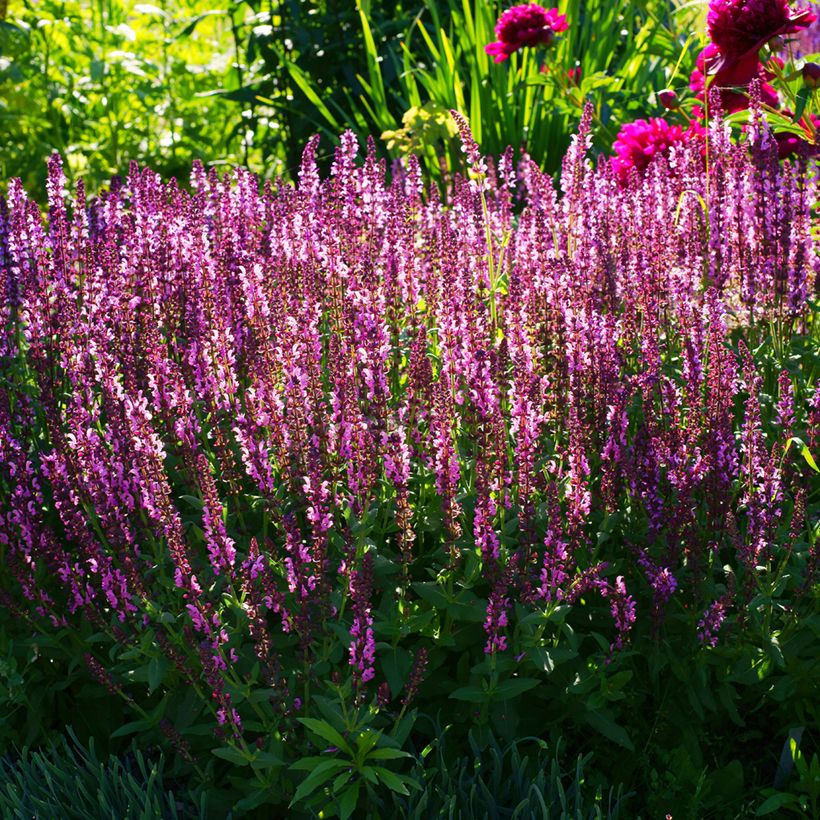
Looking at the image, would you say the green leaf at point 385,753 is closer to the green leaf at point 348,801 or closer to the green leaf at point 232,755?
the green leaf at point 348,801

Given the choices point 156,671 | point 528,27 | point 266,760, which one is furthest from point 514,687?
point 528,27

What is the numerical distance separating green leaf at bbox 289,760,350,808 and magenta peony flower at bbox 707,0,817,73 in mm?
3050

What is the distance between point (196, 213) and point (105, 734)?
1.86 metres

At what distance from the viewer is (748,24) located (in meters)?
3.93

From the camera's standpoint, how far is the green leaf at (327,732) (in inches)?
97.3

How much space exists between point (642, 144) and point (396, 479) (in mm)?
2854

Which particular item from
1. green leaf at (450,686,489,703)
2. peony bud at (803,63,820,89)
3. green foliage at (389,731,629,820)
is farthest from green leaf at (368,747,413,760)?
peony bud at (803,63,820,89)

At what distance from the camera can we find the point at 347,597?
9.79 feet

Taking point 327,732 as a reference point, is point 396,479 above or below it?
above

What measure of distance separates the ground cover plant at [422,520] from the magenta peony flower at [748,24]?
1cm

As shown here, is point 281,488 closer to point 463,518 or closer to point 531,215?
point 463,518

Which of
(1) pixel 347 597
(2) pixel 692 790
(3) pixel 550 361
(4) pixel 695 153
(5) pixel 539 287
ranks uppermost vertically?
(4) pixel 695 153

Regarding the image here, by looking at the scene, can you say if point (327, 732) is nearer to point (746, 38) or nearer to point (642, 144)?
point (746, 38)

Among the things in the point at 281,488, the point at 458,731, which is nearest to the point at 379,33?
the point at 281,488
